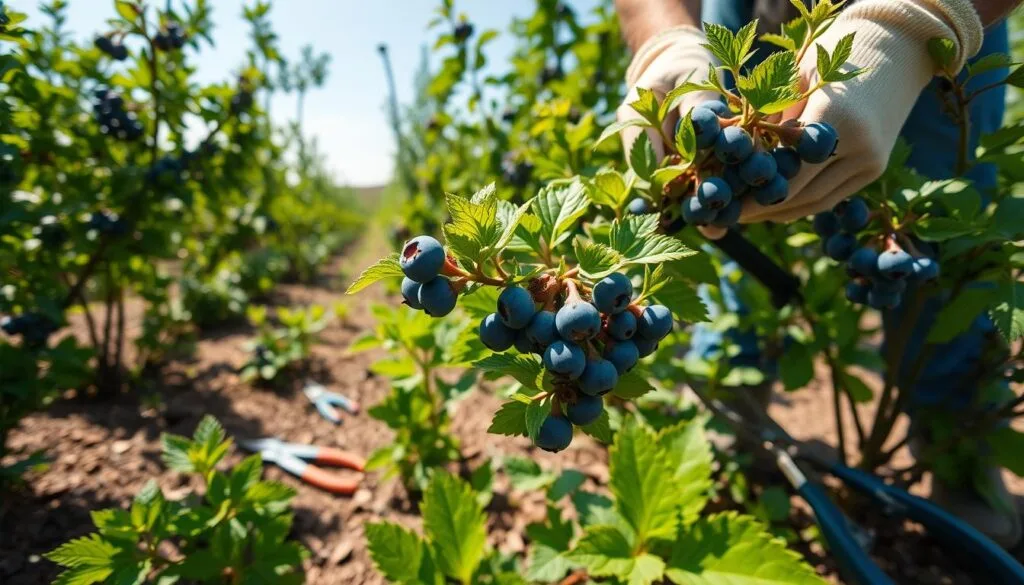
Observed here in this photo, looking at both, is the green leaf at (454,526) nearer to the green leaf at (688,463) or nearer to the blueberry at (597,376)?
the green leaf at (688,463)

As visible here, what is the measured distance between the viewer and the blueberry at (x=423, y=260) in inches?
26.5

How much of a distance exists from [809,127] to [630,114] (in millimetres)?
403

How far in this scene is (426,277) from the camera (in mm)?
688

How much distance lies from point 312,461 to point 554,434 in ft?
5.38

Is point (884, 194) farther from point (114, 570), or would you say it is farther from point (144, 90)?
point (144, 90)

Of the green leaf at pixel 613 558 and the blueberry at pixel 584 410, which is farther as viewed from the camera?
the green leaf at pixel 613 558

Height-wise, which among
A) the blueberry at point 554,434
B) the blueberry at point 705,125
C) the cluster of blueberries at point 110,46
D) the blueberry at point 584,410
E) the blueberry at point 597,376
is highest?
the cluster of blueberries at point 110,46

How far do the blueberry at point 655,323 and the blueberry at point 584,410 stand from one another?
4.8 inches

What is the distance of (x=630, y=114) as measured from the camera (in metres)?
1.15

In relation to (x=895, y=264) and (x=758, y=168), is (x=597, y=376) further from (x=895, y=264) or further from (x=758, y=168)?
(x=895, y=264)

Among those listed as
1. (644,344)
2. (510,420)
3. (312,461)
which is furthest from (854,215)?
(312,461)

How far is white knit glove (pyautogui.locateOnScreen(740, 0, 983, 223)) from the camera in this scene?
0.95 meters

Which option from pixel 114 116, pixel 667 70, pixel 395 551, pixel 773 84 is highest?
pixel 114 116

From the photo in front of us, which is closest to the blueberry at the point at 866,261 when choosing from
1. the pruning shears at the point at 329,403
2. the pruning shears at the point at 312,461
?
the pruning shears at the point at 312,461
